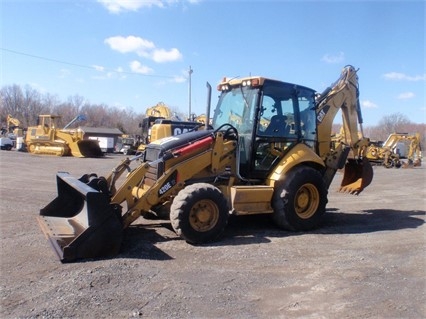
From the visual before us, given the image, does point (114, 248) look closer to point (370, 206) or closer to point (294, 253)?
point (294, 253)

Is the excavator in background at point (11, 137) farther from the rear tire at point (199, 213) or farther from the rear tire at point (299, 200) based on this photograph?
the rear tire at point (199, 213)

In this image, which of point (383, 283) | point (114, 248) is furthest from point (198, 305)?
point (383, 283)

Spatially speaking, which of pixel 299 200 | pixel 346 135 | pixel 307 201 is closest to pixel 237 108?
pixel 299 200

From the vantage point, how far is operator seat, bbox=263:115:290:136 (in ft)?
24.1

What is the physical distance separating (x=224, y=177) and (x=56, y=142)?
24.7 metres

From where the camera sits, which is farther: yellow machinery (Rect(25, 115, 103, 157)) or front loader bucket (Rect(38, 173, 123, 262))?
yellow machinery (Rect(25, 115, 103, 157))

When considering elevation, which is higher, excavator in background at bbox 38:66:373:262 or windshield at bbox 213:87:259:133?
windshield at bbox 213:87:259:133

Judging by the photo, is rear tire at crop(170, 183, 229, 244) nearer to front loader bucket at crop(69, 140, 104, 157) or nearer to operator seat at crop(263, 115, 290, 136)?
operator seat at crop(263, 115, 290, 136)

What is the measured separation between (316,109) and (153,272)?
4.80 m

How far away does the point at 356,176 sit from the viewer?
906 cm

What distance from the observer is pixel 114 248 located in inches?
211

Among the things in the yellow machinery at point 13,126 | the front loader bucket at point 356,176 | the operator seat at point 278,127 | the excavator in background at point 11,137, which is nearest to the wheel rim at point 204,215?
the operator seat at point 278,127

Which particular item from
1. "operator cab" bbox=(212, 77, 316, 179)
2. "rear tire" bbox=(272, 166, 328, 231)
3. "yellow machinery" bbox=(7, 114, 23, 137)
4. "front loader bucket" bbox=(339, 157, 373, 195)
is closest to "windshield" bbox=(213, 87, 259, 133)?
"operator cab" bbox=(212, 77, 316, 179)

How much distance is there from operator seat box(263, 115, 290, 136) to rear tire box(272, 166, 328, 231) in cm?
69
